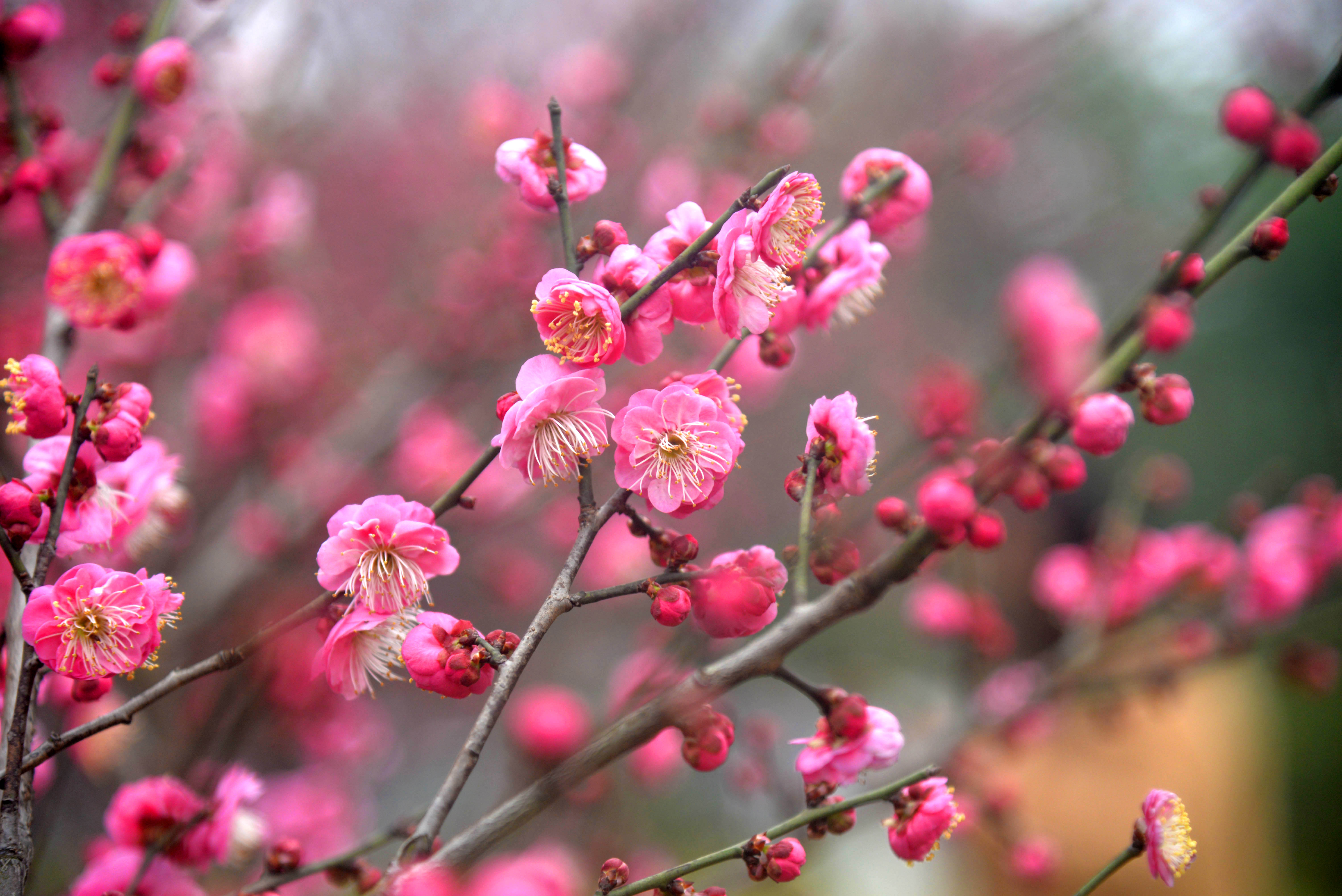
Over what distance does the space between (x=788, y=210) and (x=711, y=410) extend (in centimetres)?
19

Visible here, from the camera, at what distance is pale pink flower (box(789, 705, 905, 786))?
0.70 m

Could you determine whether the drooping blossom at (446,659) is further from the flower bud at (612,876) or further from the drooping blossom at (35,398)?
the drooping blossom at (35,398)

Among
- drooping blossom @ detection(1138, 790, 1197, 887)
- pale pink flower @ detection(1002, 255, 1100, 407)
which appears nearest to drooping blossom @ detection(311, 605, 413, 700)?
pale pink flower @ detection(1002, 255, 1100, 407)

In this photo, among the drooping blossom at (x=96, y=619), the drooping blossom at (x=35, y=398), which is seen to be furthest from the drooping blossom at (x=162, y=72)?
the drooping blossom at (x=96, y=619)

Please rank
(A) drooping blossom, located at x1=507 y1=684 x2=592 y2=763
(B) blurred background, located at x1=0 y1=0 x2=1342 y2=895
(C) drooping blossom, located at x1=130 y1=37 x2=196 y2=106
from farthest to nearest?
(B) blurred background, located at x1=0 y1=0 x2=1342 y2=895 → (A) drooping blossom, located at x1=507 y1=684 x2=592 y2=763 → (C) drooping blossom, located at x1=130 y1=37 x2=196 y2=106

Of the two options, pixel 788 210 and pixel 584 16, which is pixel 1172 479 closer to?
pixel 788 210

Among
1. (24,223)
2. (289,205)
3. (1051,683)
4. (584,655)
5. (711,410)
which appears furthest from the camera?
(584,655)

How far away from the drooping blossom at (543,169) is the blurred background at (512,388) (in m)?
0.13

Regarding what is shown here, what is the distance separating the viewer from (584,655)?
135 inches

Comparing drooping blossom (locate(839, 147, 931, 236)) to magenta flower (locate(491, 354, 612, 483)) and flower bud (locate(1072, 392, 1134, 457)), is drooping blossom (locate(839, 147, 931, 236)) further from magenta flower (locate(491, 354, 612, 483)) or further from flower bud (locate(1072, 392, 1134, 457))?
magenta flower (locate(491, 354, 612, 483))

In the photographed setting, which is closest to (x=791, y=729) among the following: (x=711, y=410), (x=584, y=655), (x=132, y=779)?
(x=584, y=655)

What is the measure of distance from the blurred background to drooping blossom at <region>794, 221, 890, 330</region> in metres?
0.14

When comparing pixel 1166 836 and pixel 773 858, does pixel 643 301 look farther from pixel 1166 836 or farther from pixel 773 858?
pixel 1166 836

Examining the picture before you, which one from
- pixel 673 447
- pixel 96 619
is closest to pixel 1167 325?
pixel 673 447
